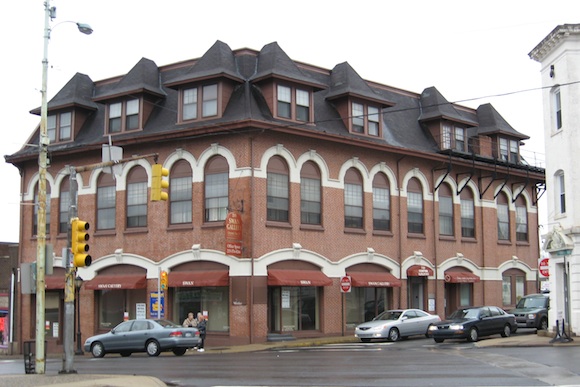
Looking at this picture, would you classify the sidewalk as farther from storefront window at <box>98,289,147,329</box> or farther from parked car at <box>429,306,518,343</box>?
storefront window at <box>98,289,147,329</box>

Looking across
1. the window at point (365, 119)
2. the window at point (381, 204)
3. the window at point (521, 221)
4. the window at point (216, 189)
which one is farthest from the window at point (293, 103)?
the window at point (521, 221)

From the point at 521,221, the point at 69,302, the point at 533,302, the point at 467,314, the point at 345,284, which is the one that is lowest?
the point at 467,314

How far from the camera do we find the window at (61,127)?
39.1 m

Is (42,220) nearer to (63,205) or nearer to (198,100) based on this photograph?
(198,100)

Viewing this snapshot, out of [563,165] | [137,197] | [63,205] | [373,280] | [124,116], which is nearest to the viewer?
[563,165]

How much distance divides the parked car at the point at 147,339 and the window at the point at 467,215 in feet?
65.4

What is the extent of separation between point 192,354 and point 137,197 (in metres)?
9.64

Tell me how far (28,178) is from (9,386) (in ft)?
84.3

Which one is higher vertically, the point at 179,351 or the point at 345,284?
the point at 345,284

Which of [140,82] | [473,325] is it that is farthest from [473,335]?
[140,82]

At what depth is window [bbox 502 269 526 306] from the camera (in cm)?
4444

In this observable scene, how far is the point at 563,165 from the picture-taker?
92.4 feet

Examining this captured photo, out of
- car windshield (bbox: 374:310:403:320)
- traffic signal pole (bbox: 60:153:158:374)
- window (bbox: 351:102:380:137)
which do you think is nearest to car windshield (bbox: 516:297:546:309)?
car windshield (bbox: 374:310:403:320)

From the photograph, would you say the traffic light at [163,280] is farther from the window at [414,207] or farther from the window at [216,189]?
the window at [414,207]
